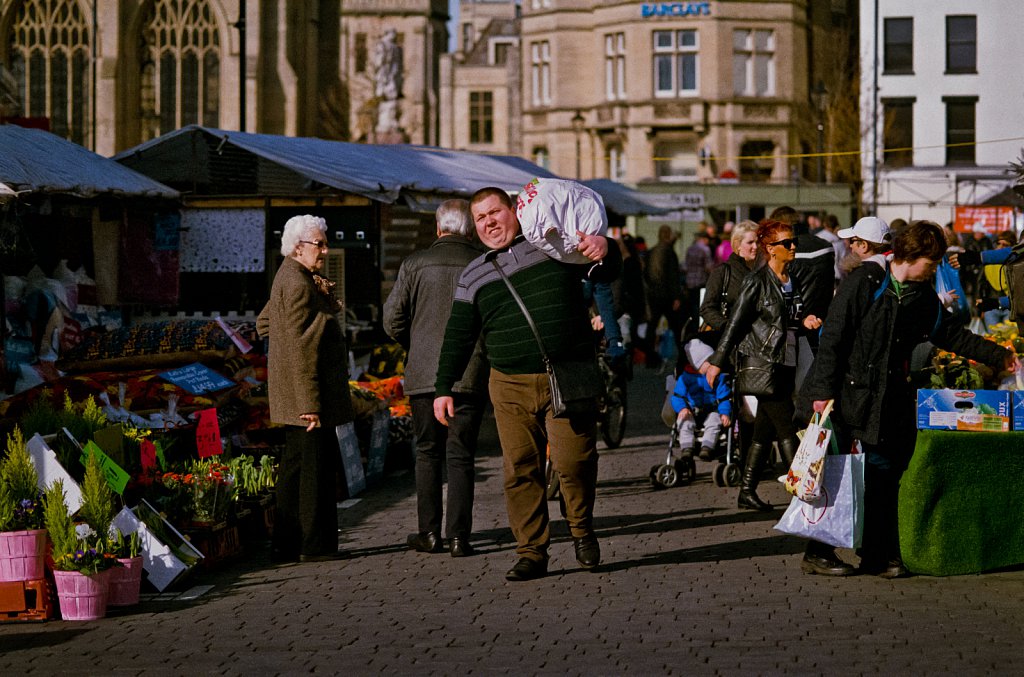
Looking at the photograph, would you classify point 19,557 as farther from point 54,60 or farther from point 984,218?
point 54,60

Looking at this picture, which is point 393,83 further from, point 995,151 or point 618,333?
point 618,333

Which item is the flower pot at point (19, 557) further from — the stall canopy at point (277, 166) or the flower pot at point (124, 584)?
the stall canopy at point (277, 166)

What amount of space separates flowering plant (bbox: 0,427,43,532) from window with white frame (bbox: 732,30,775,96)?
56.5m

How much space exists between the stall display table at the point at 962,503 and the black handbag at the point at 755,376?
2031 millimetres

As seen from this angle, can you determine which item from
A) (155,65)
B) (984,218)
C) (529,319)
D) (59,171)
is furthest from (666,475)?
(155,65)

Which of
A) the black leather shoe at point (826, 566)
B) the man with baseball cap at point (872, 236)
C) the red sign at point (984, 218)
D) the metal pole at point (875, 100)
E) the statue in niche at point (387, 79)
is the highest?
the statue in niche at point (387, 79)

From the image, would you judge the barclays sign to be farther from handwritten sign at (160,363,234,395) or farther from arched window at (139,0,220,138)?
handwritten sign at (160,363,234,395)

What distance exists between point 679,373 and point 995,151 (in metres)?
49.2

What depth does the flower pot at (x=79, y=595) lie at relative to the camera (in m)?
8.00

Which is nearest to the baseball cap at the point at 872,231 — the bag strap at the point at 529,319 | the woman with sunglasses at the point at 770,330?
the woman with sunglasses at the point at 770,330

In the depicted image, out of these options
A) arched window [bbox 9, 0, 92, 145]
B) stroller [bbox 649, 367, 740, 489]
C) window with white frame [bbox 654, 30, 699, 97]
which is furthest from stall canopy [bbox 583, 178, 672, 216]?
window with white frame [bbox 654, 30, 699, 97]

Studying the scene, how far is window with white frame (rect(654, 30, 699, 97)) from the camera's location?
6359cm

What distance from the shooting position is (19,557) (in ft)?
26.4

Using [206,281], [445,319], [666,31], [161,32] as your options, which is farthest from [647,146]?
[445,319]
